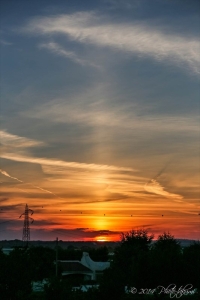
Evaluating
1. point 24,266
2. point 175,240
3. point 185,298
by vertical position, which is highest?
point 175,240

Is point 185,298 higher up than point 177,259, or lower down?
lower down

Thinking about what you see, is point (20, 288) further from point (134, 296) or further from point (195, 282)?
point (195, 282)

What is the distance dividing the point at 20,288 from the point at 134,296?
12.0 meters

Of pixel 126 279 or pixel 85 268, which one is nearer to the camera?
pixel 126 279

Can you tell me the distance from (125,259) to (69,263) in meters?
25.7

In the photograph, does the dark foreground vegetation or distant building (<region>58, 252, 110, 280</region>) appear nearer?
the dark foreground vegetation

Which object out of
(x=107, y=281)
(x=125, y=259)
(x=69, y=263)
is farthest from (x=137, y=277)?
(x=69, y=263)

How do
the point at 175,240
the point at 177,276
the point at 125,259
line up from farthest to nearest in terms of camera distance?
the point at 175,240 < the point at 125,259 < the point at 177,276

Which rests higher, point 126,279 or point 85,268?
point 85,268

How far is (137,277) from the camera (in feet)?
145

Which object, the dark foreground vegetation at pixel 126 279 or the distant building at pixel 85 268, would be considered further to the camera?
the distant building at pixel 85 268

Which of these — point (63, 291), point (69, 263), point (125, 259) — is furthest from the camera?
point (69, 263)

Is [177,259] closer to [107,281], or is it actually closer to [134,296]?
[134,296]

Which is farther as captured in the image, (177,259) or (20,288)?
(177,259)
